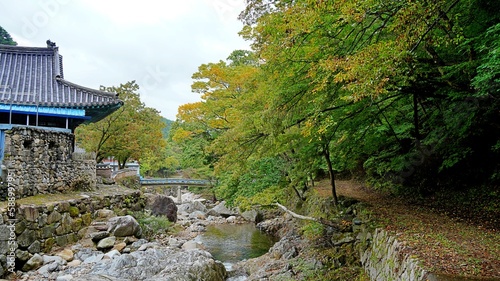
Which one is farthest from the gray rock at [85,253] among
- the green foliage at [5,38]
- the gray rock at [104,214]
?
the green foliage at [5,38]

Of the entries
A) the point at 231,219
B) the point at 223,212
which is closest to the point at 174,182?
the point at 223,212

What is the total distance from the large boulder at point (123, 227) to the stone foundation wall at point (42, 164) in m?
2.28

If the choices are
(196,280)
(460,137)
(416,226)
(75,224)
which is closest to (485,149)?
(460,137)

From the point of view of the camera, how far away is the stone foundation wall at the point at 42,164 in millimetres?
9117

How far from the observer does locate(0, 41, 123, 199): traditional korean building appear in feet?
30.8

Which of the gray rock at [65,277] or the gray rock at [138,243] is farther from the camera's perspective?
the gray rock at [138,243]

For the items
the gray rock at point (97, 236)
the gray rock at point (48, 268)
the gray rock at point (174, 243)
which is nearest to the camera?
the gray rock at point (48, 268)

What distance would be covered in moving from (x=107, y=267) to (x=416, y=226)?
6667mm

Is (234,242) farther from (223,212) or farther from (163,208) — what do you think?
(223,212)

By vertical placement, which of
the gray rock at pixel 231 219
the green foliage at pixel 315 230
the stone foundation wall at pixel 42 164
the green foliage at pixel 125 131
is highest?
the green foliage at pixel 125 131

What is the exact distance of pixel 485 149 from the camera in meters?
6.89

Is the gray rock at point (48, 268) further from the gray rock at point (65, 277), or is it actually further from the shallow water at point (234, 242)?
the shallow water at point (234, 242)

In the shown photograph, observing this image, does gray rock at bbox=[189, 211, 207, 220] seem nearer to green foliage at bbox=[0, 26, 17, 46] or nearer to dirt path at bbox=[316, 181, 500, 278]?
dirt path at bbox=[316, 181, 500, 278]

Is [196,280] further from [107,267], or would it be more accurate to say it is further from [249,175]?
[249,175]
